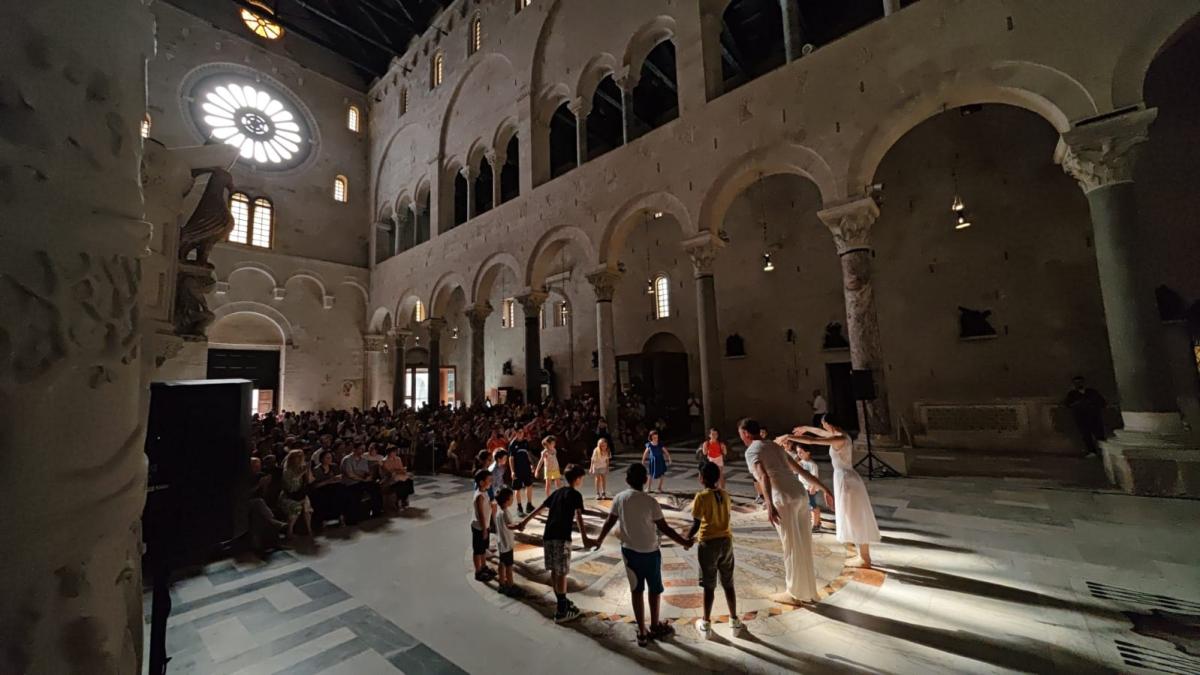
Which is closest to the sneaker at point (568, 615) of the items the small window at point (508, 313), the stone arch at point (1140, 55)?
the stone arch at point (1140, 55)

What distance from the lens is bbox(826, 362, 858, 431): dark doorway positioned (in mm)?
14164

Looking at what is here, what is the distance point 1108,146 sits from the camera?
6.79 metres

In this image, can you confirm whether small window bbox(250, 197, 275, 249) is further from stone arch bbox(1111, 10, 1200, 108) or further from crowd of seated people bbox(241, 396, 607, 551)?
stone arch bbox(1111, 10, 1200, 108)

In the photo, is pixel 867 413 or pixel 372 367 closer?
pixel 867 413

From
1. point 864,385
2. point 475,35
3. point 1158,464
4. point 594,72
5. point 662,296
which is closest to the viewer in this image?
point 1158,464

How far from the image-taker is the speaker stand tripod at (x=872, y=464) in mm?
8227

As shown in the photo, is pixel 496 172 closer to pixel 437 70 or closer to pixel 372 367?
pixel 437 70

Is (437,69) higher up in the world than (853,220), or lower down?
higher up

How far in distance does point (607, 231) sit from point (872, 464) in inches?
335

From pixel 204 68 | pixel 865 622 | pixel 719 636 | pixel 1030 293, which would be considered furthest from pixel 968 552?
pixel 204 68

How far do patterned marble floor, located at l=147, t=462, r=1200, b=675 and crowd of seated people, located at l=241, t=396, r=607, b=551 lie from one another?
1.03 metres

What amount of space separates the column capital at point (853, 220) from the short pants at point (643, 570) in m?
7.53

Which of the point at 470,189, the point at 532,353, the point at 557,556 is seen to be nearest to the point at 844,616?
the point at 557,556

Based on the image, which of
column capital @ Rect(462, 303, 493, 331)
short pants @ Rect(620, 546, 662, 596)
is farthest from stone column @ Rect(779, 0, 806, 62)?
column capital @ Rect(462, 303, 493, 331)
